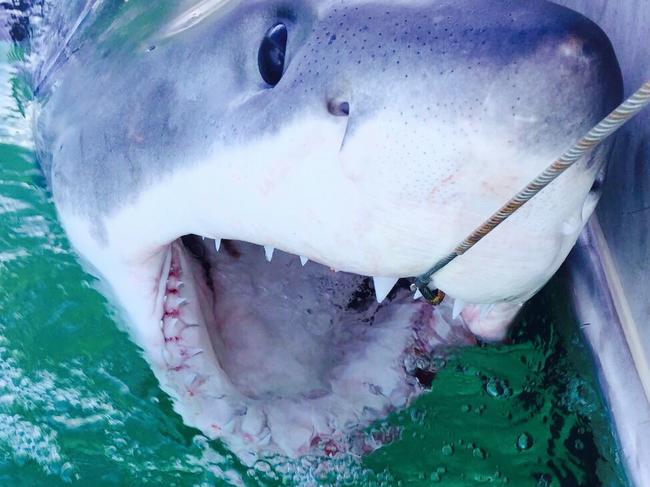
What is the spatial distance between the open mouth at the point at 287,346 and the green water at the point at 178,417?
0.06 metres

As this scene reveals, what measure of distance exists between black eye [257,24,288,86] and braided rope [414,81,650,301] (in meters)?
0.29

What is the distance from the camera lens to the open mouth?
1.23 metres

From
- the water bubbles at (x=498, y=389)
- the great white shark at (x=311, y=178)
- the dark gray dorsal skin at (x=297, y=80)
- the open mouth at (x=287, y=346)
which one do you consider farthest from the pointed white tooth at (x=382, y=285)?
the water bubbles at (x=498, y=389)

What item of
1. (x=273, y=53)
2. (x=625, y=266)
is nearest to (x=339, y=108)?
(x=273, y=53)

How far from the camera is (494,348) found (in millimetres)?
1303

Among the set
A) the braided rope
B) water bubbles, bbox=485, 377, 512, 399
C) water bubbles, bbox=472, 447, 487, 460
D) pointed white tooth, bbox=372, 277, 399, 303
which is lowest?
water bubbles, bbox=472, 447, 487, 460

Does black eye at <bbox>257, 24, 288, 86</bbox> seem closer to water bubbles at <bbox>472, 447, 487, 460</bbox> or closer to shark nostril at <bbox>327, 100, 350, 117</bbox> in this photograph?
shark nostril at <bbox>327, 100, 350, 117</bbox>

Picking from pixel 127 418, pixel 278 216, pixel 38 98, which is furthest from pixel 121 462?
pixel 278 216

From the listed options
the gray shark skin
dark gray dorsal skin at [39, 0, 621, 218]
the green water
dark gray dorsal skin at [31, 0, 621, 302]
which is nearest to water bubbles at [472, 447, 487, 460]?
the green water

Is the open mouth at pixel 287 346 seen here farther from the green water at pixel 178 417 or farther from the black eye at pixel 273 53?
the black eye at pixel 273 53

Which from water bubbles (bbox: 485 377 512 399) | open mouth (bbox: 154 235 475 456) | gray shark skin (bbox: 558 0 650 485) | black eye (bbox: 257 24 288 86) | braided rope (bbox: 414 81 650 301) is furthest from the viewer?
water bubbles (bbox: 485 377 512 399)

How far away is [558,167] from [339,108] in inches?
8.9

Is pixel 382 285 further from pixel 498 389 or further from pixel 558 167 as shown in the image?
pixel 498 389

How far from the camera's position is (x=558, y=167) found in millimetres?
667
